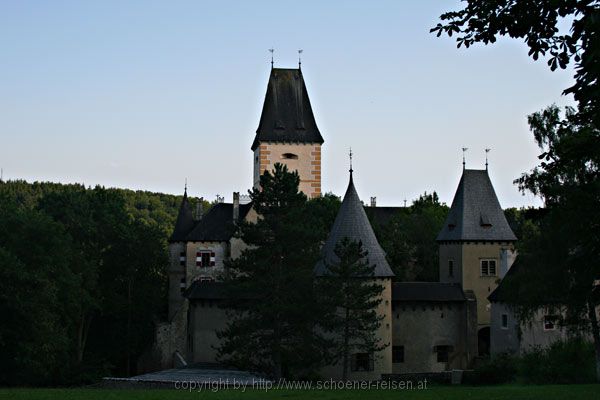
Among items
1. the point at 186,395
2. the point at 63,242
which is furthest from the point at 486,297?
the point at 186,395

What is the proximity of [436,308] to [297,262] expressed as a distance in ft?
35.6

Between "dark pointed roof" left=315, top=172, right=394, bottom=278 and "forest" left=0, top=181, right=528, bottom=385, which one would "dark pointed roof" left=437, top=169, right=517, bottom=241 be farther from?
"forest" left=0, top=181, right=528, bottom=385

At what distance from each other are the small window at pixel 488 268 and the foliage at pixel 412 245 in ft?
33.8

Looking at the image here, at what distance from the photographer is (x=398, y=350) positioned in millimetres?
42406

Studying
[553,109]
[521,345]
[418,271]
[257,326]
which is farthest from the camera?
[418,271]

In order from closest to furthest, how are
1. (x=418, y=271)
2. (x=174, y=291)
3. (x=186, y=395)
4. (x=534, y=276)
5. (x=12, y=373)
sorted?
(x=186, y=395) < (x=534, y=276) < (x=12, y=373) < (x=174, y=291) < (x=418, y=271)

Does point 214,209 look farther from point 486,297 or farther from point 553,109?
point 553,109

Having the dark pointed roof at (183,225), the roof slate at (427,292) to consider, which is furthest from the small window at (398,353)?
the dark pointed roof at (183,225)

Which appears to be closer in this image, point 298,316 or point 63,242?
point 298,316

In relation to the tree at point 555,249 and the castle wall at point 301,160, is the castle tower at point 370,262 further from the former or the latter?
the castle wall at point 301,160

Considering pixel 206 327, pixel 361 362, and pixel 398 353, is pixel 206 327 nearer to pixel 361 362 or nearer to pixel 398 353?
pixel 361 362

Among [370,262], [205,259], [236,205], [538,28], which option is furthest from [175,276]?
[538,28]

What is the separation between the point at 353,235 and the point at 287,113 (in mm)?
23342

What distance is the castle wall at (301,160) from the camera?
6025 centimetres
